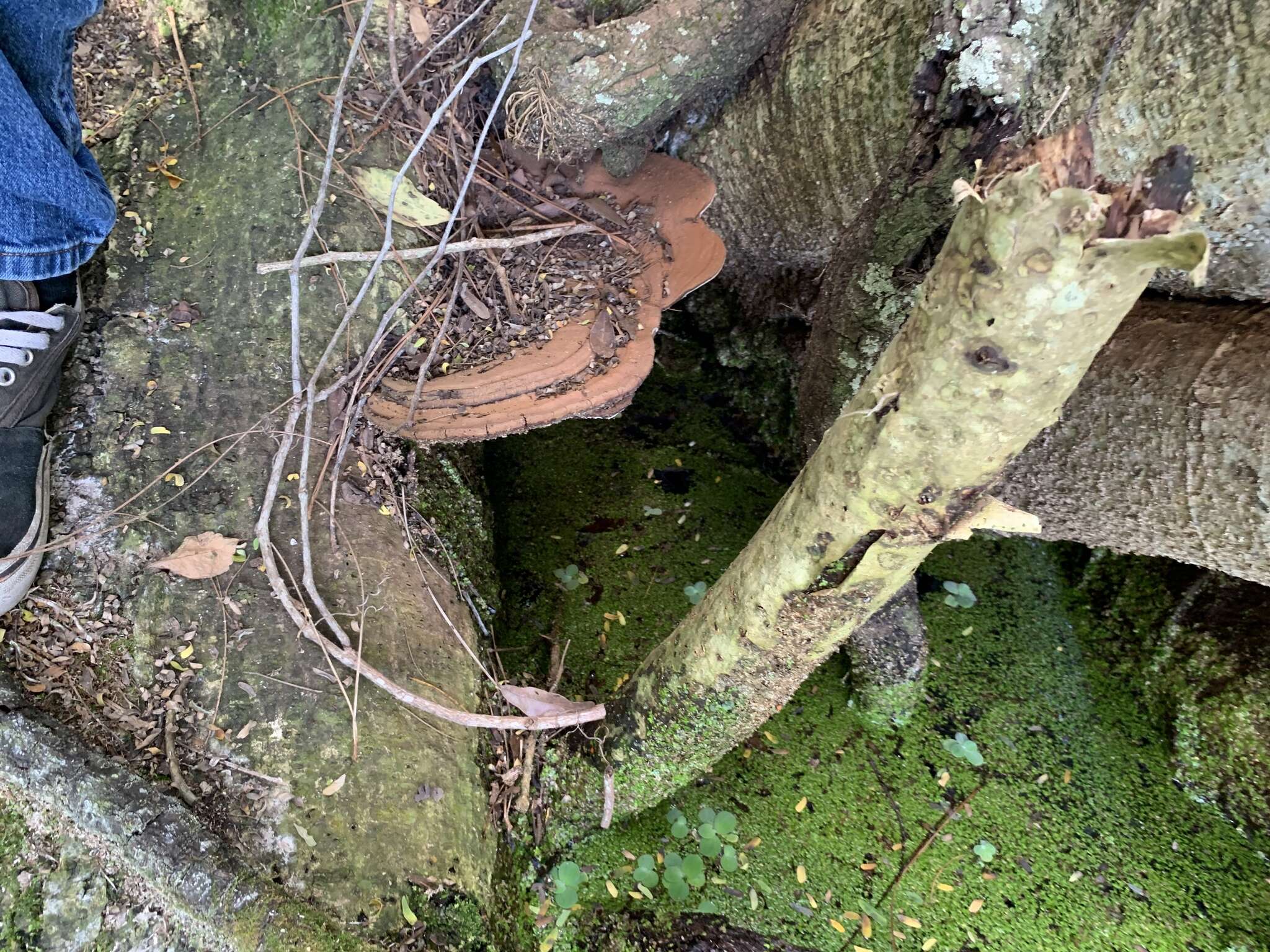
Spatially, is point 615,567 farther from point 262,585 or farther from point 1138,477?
point 1138,477

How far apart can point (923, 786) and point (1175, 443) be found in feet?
3.30

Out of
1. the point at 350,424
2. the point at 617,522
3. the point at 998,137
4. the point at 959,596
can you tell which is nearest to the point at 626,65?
the point at 998,137

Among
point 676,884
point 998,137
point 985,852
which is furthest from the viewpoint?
point 985,852

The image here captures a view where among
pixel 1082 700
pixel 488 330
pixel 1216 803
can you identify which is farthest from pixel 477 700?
pixel 1216 803

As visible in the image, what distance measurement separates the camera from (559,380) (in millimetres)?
1605

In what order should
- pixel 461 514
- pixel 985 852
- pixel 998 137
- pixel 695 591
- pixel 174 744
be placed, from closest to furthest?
1. pixel 998 137
2. pixel 174 744
3. pixel 985 852
4. pixel 461 514
5. pixel 695 591

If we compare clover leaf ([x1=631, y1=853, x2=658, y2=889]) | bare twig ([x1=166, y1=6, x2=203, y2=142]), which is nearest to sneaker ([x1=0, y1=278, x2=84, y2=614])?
bare twig ([x1=166, y1=6, x2=203, y2=142])

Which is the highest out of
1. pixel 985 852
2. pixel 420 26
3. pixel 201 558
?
pixel 420 26

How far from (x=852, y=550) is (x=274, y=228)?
1.49 metres

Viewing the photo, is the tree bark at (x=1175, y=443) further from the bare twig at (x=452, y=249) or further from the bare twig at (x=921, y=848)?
the bare twig at (x=452, y=249)

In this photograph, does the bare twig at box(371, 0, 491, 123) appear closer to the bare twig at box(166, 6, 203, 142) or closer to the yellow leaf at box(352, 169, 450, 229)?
the yellow leaf at box(352, 169, 450, 229)

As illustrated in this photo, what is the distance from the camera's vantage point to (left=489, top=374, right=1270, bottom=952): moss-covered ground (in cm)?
158

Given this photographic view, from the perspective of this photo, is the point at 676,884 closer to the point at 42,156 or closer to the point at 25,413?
the point at 25,413

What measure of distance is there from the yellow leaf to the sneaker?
676mm
